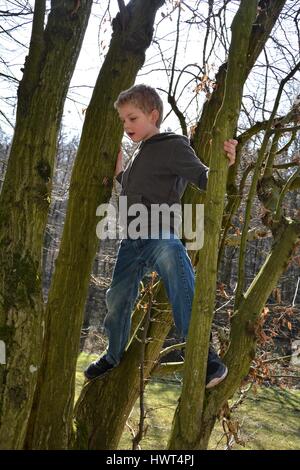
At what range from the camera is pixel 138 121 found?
98.3 inches

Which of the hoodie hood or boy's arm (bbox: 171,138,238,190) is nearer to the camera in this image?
boy's arm (bbox: 171,138,238,190)

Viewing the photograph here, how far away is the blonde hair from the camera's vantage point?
2412mm

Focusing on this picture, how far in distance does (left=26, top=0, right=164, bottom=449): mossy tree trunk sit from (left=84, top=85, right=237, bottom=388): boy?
126 mm

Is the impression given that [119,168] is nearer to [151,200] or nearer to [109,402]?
[151,200]

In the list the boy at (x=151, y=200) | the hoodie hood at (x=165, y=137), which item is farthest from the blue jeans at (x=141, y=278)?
the hoodie hood at (x=165, y=137)

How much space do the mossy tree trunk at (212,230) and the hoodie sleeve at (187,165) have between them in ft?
1.28

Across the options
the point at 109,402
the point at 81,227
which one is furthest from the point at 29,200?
the point at 109,402

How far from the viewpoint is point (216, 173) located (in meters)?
1.79

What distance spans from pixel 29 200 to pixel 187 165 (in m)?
0.76

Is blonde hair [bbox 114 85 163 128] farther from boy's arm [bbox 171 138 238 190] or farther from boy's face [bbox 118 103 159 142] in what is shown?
boy's arm [bbox 171 138 238 190]

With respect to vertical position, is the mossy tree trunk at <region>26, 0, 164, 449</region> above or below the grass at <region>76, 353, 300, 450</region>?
above

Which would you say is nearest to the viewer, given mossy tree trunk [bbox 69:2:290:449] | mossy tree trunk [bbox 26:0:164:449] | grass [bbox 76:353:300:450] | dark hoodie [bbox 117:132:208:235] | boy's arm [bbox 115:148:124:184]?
mossy tree trunk [bbox 26:0:164:449]

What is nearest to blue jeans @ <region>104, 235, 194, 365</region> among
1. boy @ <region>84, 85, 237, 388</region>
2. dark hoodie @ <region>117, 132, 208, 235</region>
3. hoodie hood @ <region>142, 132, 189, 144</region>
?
boy @ <region>84, 85, 237, 388</region>
